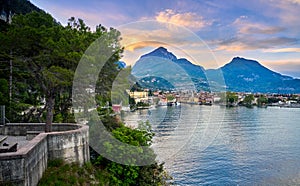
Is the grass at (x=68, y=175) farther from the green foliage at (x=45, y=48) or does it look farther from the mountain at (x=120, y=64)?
the mountain at (x=120, y=64)

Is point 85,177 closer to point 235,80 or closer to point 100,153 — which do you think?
point 100,153

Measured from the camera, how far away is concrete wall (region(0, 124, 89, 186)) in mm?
7430

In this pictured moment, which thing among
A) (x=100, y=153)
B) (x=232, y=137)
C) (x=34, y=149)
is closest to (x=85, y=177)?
(x=100, y=153)

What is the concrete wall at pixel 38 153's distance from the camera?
7.43 metres

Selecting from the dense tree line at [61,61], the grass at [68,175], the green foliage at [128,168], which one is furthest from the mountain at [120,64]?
the grass at [68,175]

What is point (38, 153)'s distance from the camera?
886 cm

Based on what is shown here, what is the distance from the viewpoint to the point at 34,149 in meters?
8.37

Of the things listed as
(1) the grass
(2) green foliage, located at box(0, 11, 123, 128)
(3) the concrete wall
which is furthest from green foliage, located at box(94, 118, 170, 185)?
(2) green foliage, located at box(0, 11, 123, 128)

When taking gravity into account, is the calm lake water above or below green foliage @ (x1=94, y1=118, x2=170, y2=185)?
below

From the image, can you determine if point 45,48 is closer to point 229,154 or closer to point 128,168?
point 128,168

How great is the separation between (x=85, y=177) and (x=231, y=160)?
64.1ft

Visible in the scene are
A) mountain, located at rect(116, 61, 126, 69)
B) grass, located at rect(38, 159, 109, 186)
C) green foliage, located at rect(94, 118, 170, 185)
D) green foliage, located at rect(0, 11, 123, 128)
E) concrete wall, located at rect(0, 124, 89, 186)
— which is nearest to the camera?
concrete wall, located at rect(0, 124, 89, 186)

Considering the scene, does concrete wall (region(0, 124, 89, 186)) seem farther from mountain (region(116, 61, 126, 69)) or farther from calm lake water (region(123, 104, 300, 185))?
calm lake water (region(123, 104, 300, 185))

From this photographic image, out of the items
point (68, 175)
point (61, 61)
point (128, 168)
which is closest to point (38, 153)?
point (68, 175)
